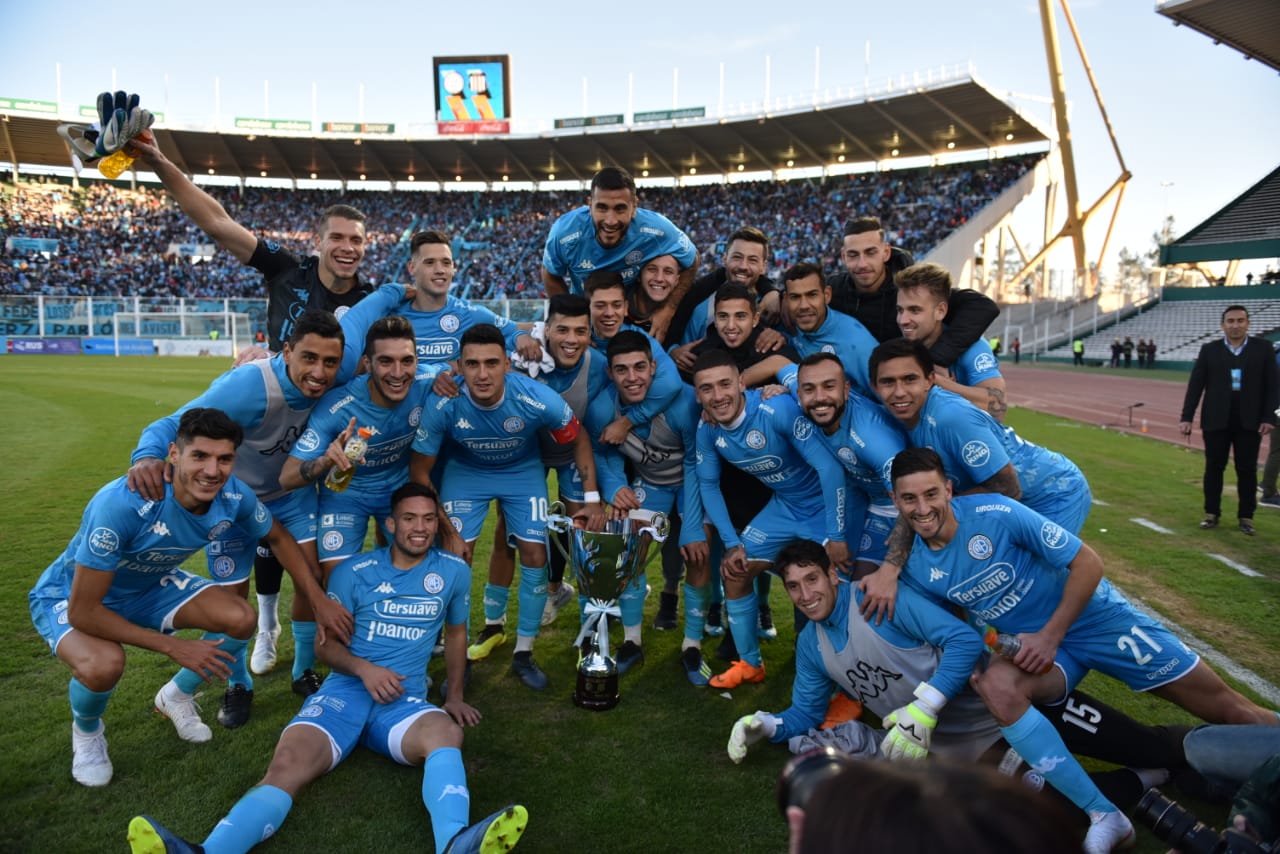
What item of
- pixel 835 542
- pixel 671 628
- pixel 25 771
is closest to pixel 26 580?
pixel 25 771

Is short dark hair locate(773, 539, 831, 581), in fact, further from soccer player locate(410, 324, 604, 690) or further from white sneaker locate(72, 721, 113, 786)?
white sneaker locate(72, 721, 113, 786)

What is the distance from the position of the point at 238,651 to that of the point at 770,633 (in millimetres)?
3267

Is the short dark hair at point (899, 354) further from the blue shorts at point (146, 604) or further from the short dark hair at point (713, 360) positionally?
the blue shorts at point (146, 604)

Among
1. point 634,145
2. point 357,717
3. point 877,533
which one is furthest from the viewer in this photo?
point 634,145

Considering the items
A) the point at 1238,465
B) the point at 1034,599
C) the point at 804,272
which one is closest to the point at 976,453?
the point at 1034,599

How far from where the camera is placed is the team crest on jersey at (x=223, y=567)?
425cm

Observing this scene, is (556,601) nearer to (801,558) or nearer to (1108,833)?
(801,558)

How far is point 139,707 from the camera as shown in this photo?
4148 mm

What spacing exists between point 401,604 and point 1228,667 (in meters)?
4.75

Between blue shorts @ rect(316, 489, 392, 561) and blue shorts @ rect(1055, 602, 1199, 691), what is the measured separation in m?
3.67

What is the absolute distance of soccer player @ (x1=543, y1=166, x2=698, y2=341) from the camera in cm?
537

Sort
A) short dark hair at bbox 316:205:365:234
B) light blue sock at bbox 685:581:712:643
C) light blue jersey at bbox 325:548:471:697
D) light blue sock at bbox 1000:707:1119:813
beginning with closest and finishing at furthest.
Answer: light blue sock at bbox 1000:707:1119:813 < light blue jersey at bbox 325:548:471:697 < light blue sock at bbox 685:581:712:643 < short dark hair at bbox 316:205:365:234

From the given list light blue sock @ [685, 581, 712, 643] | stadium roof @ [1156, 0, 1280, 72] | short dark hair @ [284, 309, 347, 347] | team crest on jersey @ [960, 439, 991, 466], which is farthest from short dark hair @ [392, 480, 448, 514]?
stadium roof @ [1156, 0, 1280, 72]

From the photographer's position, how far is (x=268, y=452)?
14.6 feet
